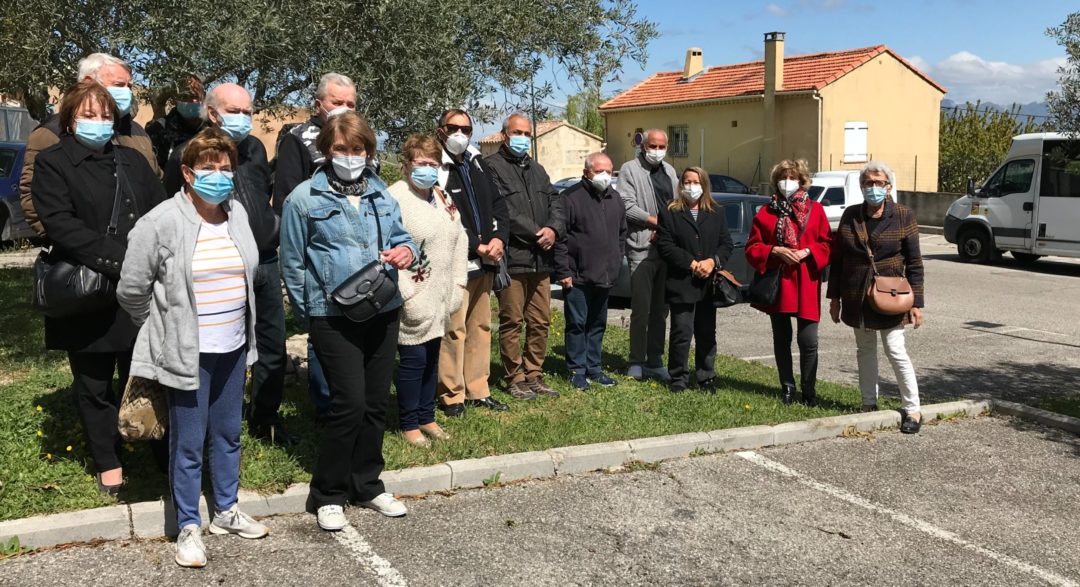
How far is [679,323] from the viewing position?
7.77 m

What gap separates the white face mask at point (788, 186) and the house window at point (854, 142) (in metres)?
28.9

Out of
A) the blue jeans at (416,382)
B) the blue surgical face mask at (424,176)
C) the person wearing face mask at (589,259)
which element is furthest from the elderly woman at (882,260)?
the blue surgical face mask at (424,176)

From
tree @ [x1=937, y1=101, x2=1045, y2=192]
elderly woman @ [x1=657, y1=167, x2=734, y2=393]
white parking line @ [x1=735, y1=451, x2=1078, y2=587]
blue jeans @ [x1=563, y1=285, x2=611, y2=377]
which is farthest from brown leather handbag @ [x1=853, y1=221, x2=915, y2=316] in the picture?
tree @ [x1=937, y1=101, x2=1045, y2=192]

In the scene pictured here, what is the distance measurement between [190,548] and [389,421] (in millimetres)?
2180

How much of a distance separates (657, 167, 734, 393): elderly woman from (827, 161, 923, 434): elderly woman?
1030mm

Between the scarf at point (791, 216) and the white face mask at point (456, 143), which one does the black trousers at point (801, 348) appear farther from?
the white face mask at point (456, 143)

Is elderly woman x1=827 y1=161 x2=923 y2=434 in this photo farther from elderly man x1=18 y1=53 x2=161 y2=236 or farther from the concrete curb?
elderly man x1=18 y1=53 x2=161 y2=236

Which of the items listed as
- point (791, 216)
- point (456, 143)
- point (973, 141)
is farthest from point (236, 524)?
point (973, 141)

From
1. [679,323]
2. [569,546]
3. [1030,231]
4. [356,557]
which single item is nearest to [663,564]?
[569,546]

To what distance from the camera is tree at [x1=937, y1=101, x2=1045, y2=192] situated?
33.4 metres

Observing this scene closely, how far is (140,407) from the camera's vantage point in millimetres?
4457

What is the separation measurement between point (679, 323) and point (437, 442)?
8.27 feet

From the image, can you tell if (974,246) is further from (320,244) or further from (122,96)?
(122,96)

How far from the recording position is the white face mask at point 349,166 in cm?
481
